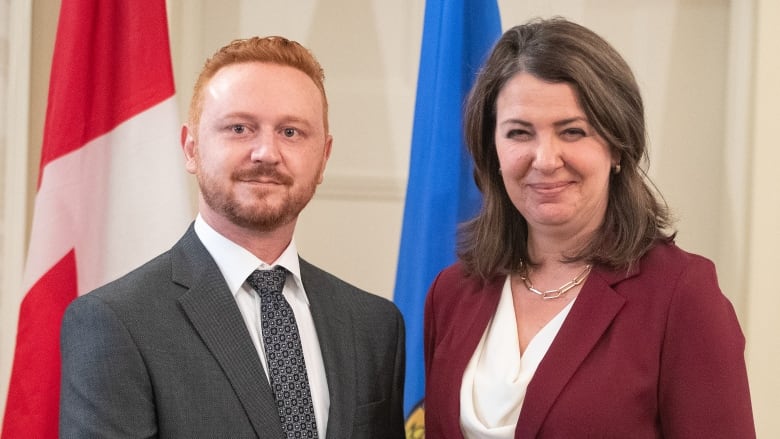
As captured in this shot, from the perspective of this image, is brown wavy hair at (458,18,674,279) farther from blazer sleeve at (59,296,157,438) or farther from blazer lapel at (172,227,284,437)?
blazer sleeve at (59,296,157,438)

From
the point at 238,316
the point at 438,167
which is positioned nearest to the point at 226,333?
the point at 238,316

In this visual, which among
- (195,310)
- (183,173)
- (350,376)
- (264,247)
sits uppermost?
(183,173)

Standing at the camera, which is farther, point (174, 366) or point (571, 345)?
point (571, 345)

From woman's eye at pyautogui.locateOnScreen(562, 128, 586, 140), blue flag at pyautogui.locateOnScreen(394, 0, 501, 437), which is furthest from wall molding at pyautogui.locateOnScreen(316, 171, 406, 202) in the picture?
woman's eye at pyautogui.locateOnScreen(562, 128, 586, 140)

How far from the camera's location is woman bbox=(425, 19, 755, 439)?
172 cm

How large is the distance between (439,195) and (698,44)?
3.59 ft

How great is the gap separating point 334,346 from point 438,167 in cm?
86

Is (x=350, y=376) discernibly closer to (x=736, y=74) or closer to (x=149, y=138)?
(x=149, y=138)

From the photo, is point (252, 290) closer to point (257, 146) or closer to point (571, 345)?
point (257, 146)

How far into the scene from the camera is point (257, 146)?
1.69 m

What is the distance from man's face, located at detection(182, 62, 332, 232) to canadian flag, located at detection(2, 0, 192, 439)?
66 centimetres

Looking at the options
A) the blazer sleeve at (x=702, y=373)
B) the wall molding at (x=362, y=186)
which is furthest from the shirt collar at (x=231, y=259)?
the wall molding at (x=362, y=186)

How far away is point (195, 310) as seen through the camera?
1.66 meters

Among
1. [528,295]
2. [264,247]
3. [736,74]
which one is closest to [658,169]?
[736,74]
